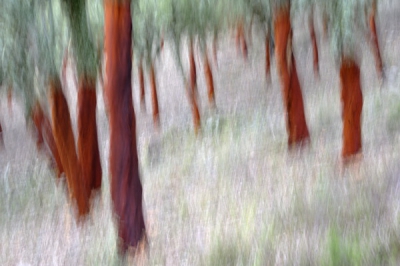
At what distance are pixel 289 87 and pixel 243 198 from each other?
3.42m

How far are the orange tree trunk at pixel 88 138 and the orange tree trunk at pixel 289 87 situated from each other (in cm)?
345

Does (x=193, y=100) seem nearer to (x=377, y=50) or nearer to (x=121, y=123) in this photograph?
(x=377, y=50)

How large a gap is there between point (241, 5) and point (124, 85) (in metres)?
6.33

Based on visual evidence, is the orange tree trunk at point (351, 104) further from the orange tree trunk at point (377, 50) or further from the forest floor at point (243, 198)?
the orange tree trunk at point (377, 50)

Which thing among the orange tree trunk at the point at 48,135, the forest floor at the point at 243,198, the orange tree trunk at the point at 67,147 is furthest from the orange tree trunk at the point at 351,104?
the orange tree trunk at the point at 48,135

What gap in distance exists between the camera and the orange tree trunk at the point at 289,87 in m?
8.74

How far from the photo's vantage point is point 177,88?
20531mm

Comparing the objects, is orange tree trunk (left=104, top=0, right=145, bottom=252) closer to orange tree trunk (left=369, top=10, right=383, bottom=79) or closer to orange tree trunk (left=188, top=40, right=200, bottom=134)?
orange tree trunk (left=188, top=40, right=200, bottom=134)

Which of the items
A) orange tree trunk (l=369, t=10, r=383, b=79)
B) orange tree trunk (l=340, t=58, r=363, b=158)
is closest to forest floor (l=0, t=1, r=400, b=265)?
orange tree trunk (l=340, t=58, r=363, b=158)

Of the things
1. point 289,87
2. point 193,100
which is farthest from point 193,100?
point 289,87

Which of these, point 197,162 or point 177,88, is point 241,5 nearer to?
point 197,162

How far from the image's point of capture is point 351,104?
7055 mm

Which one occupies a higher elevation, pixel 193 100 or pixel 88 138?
pixel 88 138

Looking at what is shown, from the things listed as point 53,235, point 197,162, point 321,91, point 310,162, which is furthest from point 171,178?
point 321,91
